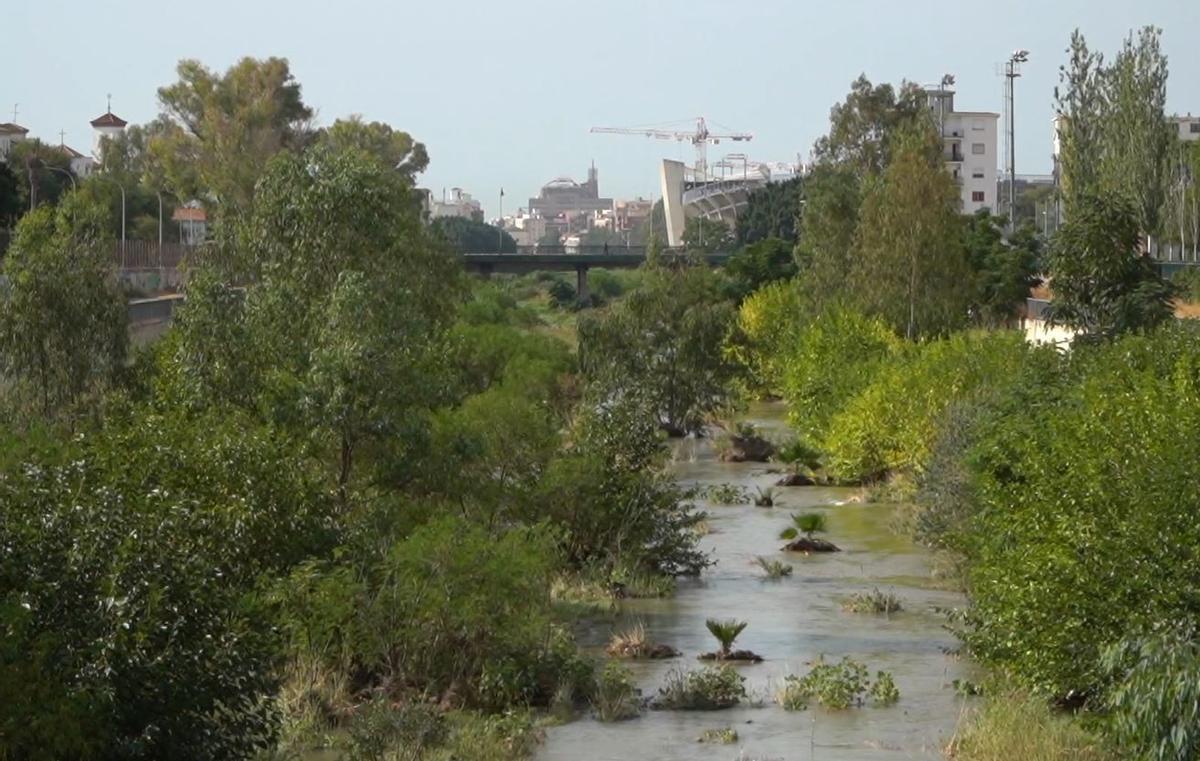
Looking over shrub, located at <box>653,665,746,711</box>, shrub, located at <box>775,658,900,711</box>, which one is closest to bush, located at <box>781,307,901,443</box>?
shrub, located at <box>775,658,900,711</box>

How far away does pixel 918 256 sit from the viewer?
53.4 meters

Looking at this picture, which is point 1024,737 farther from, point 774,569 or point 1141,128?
point 1141,128

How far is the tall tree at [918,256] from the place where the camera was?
5322 centimetres

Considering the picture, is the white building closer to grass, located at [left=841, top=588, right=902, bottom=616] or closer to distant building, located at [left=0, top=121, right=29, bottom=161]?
distant building, located at [left=0, top=121, right=29, bottom=161]

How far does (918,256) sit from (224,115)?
44513mm

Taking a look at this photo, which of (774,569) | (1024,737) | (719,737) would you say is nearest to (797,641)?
(774,569)

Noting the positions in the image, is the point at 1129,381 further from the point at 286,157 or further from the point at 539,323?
the point at 539,323

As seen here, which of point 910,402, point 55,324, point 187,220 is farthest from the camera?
point 187,220

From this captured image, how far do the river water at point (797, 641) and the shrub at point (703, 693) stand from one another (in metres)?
0.18

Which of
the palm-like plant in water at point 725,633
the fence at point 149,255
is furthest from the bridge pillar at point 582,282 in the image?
the palm-like plant in water at point 725,633

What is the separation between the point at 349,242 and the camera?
27.0 metres

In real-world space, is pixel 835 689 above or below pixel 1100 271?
below

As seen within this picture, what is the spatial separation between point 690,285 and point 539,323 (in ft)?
125

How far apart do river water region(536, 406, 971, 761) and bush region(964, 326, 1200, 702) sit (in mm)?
1524
